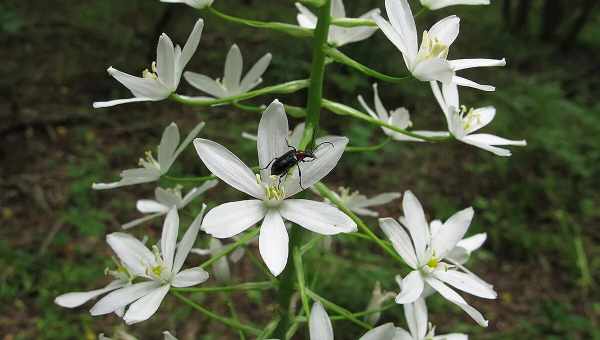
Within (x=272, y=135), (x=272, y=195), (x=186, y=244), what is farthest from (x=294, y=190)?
(x=186, y=244)

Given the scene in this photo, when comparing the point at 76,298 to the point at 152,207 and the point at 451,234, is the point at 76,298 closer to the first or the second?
the point at 152,207

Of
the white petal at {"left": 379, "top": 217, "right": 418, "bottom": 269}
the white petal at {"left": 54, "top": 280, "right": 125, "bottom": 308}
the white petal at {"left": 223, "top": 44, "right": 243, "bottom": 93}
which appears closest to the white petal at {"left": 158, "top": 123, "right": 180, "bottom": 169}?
the white petal at {"left": 223, "top": 44, "right": 243, "bottom": 93}

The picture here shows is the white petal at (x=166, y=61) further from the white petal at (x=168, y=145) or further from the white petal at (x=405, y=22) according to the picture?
the white petal at (x=405, y=22)

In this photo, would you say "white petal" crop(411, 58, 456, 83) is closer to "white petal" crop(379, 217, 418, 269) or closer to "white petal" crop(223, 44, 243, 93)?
"white petal" crop(379, 217, 418, 269)

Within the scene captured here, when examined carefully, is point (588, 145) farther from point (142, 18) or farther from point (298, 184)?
point (142, 18)

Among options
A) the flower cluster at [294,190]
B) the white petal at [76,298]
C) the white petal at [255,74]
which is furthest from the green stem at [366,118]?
the white petal at [76,298]

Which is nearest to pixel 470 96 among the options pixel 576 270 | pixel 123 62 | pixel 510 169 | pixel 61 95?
pixel 510 169
